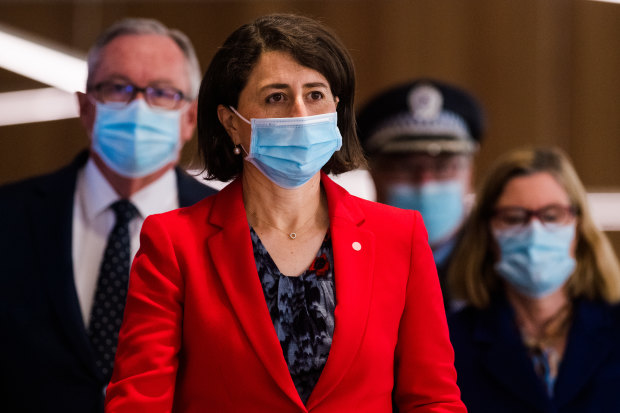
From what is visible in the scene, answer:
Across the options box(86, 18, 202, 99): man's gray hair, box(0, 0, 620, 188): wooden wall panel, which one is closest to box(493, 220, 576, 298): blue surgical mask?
box(86, 18, 202, 99): man's gray hair

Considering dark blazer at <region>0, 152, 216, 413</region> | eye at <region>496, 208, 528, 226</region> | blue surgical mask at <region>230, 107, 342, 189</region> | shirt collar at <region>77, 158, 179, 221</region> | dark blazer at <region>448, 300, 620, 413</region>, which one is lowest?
dark blazer at <region>448, 300, 620, 413</region>

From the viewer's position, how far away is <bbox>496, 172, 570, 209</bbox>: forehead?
7.80ft

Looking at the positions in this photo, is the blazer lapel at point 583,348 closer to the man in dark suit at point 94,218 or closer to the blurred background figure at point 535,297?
the blurred background figure at point 535,297

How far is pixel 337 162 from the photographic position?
4.98 feet

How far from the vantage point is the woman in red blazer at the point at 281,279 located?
1304 millimetres

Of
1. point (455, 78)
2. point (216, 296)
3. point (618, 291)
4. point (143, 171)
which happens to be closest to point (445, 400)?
point (216, 296)

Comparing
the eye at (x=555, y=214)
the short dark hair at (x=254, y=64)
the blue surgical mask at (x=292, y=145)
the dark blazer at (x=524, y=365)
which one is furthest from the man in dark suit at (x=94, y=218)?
the eye at (x=555, y=214)

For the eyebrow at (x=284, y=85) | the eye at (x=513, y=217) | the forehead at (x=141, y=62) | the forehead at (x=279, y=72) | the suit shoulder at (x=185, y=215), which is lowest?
the eye at (x=513, y=217)

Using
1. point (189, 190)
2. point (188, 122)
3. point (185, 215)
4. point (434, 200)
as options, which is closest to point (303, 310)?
point (185, 215)

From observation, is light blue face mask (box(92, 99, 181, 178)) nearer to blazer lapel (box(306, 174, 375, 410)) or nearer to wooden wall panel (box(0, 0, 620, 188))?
blazer lapel (box(306, 174, 375, 410))

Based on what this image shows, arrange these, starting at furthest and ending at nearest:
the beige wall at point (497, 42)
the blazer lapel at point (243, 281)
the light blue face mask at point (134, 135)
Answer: the beige wall at point (497, 42)
the light blue face mask at point (134, 135)
the blazer lapel at point (243, 281)

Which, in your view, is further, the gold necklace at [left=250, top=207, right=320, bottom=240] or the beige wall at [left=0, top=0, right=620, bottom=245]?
the beige wall at [left=0, top=0, right=620, bottom=245]

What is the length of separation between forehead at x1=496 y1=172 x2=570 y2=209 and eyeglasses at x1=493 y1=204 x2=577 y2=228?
1cm

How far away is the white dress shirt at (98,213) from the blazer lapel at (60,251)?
4 centimetres
